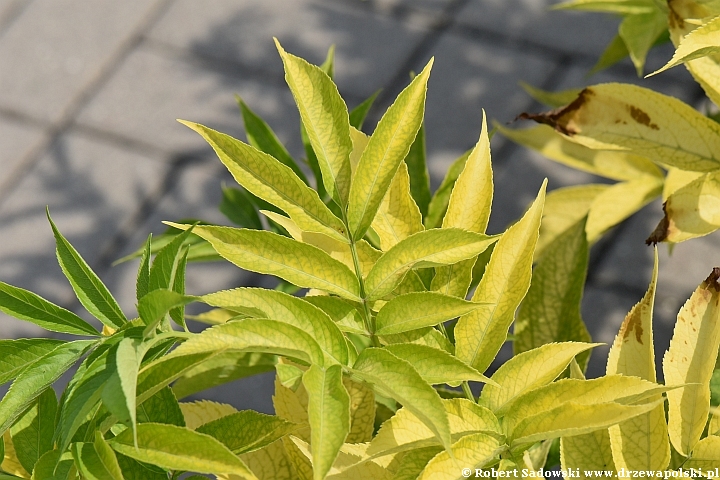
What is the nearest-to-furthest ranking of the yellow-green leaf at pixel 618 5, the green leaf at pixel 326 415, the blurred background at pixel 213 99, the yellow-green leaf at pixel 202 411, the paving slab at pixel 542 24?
the green leaf at pixel 326 415
the yellow-green leaf at pixel 202 411
the yellow-green leaf at pixel 618 5
the blurred background at pixel 213 99
the paving slab at pixel 542 24

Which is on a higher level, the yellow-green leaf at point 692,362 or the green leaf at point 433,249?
the green leaf at point 433,249

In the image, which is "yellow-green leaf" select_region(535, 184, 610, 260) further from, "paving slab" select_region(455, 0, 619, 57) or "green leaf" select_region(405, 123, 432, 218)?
"paving slab" select_region(455, 0, 619, 57)

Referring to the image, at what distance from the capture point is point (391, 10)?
279cm

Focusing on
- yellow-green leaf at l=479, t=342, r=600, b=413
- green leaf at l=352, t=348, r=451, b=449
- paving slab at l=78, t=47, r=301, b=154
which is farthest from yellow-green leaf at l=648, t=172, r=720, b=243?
paving slab at l=78, t=47, r=301, b=154

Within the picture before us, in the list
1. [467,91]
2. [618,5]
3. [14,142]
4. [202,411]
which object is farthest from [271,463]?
[14,142]

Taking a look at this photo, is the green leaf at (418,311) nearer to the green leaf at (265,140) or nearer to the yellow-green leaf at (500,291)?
the yellow-green leaf at (500,291)

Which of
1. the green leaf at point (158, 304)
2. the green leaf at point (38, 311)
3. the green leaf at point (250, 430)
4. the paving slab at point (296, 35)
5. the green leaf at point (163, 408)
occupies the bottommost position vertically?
the green leaf at point (250, 430)

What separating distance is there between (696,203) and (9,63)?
254 cm

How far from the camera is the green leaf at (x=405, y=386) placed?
0.44 metres

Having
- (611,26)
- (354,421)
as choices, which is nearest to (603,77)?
(611,26)

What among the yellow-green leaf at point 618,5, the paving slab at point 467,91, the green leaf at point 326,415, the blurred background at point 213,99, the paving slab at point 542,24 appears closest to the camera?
the green leaf at point 326,415

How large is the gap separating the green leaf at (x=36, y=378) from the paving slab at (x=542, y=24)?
2.32 metres

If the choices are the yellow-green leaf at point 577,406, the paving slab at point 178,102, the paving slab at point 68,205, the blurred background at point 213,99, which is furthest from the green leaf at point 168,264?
the paving slab at point 178,102

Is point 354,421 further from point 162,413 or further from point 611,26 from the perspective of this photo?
point 611,26
